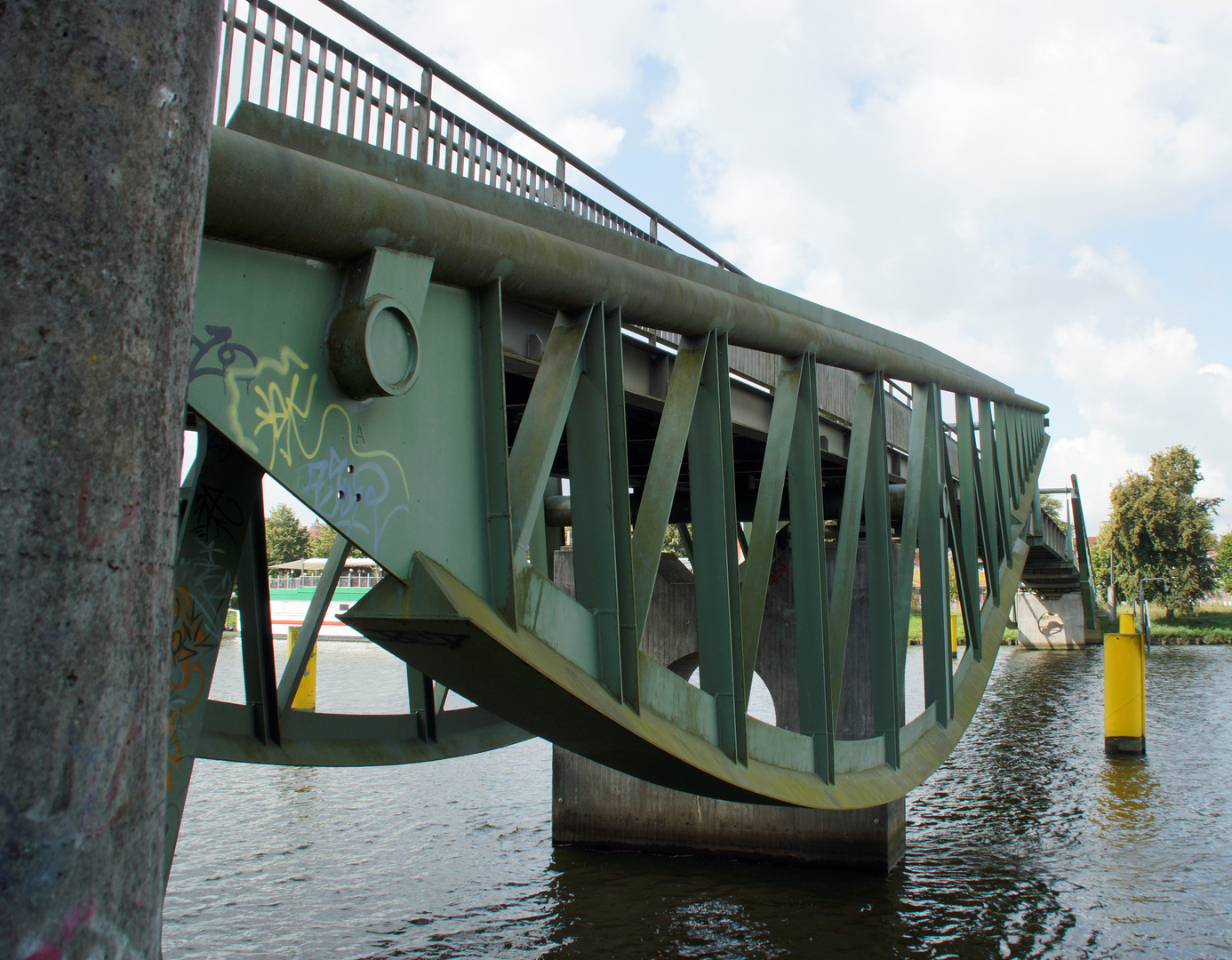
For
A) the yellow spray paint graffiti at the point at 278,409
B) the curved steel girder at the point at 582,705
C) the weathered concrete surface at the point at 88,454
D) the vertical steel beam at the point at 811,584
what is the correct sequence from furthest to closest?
the vertical steel beam at the point at 811,584 → the curved steel girder at the point at 582,705 → the yellow spray paint graffiti at the point at 278,409 → the weathered concrete surface at the point at 88,454

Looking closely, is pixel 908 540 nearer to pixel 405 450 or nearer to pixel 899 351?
pixel 899 351

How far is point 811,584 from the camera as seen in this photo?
27.9 feet

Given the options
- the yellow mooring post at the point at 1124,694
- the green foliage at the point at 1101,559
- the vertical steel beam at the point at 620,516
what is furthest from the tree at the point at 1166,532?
the vertical steel beam at the point at 620,516

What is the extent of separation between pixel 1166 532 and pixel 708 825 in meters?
59.7

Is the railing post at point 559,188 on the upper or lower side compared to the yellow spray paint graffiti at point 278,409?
upper

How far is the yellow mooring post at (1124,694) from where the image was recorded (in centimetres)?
2150

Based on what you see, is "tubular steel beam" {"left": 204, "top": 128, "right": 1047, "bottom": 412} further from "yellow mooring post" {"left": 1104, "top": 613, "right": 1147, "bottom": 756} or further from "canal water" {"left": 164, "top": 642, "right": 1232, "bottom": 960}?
"yellow mooring post" {"left": 1104, "top": 613, "right": 1147, "bottom": 756}

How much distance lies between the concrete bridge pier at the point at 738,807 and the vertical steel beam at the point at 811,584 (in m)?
→ 4.85

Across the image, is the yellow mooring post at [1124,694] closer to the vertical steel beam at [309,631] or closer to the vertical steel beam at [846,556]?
the vertical steel beam at [846,556]

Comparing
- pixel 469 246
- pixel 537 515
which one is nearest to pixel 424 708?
pixel 537 515

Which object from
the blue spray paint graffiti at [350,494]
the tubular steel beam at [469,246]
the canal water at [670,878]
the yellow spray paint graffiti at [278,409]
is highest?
the tubular steel beam at [469,246]

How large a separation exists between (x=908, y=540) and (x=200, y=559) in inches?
269

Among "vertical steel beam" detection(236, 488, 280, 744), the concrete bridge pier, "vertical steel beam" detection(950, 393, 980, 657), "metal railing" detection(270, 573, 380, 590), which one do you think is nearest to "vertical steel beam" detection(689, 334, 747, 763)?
"vertical steel beam" detection(236, 488, 280, 744)

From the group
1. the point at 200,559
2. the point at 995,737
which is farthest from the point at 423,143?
the point at 995,737
